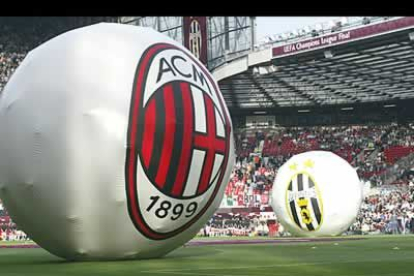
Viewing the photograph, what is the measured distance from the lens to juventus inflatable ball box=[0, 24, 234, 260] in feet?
36.3

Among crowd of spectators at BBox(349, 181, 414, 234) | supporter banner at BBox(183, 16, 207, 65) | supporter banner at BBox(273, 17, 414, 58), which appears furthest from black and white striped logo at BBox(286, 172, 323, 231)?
supporter banner at BBox(183, 16, 207, 65)

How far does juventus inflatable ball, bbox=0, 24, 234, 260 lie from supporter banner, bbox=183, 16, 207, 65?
33.9 meters

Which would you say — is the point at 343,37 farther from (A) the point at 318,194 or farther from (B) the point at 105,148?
(B) the point at 105,148

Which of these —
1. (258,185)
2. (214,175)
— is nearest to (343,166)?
(214,175)

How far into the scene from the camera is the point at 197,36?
46.6 m

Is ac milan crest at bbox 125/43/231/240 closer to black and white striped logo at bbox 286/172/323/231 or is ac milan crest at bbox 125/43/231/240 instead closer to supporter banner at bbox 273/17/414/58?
black and white striped logo at bbox 286/172/323/231

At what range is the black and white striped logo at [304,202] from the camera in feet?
81.8

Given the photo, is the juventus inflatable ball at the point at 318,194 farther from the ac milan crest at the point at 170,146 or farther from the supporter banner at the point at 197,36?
the supporter banner at the point at 197,36

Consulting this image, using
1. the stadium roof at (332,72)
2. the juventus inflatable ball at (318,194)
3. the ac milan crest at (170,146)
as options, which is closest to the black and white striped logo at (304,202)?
the juventus inflatable ball at (318,194)

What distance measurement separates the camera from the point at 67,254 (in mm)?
11789

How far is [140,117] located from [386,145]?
41928mm

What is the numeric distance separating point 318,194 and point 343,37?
1802cm

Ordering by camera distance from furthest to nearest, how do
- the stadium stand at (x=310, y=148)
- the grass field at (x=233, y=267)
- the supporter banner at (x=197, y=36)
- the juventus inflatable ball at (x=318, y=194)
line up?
1. the supporter banner at (x=197, y=36)
2. the stadium stand at (x=310, y=148)
3. the juventus inflatable ball at (x=318, y=194)
4. the grass field at (x=233, y=267)

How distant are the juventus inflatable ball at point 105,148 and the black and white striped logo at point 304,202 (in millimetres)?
13229
